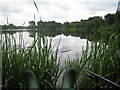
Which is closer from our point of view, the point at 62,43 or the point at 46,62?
the point at 46,62

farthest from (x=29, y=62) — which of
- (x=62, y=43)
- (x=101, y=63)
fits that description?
(x=101, y=63)

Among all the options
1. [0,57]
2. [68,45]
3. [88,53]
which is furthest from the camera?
[68,45]

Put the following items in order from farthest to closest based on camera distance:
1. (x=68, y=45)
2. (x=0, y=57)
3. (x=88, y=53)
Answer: (x=68, y=45)
(x=88, y=53)
(x=0, y=57)

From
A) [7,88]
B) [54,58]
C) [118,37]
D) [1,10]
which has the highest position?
[1,10]

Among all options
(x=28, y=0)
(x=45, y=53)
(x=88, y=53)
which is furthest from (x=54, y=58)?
(x=28, y=0)

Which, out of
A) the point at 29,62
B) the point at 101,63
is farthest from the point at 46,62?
the point at 101,63

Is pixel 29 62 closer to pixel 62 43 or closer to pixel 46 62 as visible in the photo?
pixel 46 62

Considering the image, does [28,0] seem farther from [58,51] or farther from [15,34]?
[58,51]

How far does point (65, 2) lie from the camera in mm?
973

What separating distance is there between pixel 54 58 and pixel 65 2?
0.37 metres

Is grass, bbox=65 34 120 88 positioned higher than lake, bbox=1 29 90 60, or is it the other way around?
lake, bbox=1 29 90 60

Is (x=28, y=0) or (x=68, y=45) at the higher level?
(x=28, y=0)

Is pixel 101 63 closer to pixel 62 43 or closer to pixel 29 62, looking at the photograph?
pixel 62 43

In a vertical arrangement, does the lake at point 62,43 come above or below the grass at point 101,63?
above
